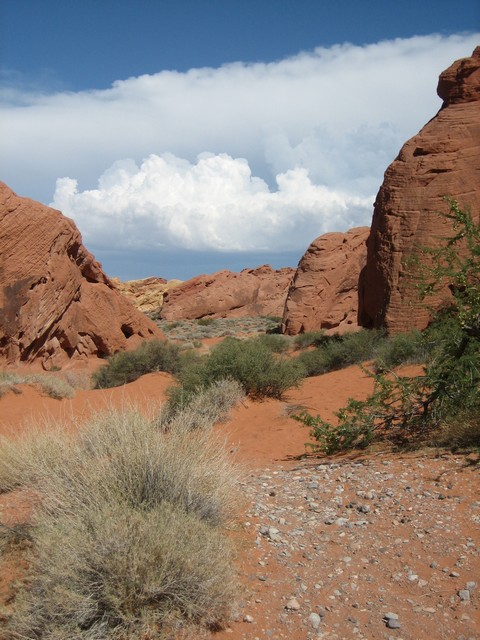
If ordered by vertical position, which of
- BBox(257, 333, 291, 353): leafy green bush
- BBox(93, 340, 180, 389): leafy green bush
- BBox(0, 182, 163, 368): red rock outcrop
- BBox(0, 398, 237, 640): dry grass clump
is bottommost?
BBox(257, 333, 291, 353): leafy green bush

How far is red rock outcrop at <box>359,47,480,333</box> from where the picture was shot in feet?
55.1

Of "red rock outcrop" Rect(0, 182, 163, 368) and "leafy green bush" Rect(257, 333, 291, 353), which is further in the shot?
"leafy green bush" Rect(257, 333, 291, 353)

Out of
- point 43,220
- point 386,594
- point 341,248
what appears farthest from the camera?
point 341,248

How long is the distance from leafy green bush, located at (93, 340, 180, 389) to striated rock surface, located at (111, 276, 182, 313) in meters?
34.6

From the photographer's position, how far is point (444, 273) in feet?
22.7

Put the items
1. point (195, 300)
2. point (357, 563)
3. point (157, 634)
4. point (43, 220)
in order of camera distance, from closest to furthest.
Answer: point (157, 634)
point (357, 563)
point (43, 220)
point (195, 300)

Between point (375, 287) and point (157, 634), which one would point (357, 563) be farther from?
point (375, 287)

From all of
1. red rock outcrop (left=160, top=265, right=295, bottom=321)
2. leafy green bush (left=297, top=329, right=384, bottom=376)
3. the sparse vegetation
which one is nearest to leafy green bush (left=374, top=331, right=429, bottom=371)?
leafy green bush (left=297, top=329, right=384, bottom=376)

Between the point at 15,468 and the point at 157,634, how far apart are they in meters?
2.91

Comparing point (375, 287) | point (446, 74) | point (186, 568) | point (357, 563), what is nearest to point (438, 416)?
point (357, 563)

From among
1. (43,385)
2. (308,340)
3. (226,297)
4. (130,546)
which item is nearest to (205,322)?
(226,297)

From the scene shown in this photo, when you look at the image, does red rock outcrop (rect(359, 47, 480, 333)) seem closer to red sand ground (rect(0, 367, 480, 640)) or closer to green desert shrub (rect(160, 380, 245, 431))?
green desert shrub (rect(160, 380, 245, 431))

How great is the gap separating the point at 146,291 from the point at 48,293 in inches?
1691

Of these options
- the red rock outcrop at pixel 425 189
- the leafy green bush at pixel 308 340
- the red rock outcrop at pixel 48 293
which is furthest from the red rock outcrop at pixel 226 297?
the red rock outcrop at pixel 425 189
